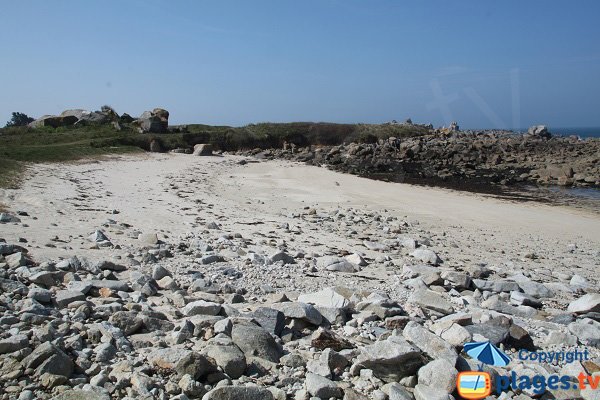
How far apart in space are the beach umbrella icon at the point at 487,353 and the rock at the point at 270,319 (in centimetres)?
175

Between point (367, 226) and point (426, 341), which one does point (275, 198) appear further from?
point (426, 341)

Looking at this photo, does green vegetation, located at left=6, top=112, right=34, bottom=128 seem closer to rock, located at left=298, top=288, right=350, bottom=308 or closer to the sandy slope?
the sandy slope

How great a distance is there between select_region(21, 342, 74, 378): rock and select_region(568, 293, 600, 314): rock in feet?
18.9

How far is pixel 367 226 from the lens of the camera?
1167cm

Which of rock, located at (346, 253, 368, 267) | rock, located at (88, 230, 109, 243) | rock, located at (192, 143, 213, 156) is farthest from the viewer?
rock, located at (192, 143, 213, 156)

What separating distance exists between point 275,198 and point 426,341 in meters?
12.3

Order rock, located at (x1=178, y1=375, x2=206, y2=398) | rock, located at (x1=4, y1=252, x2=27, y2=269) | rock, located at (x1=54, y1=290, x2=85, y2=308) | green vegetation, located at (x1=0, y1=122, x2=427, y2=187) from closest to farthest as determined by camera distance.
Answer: rock, located at (x1=178, y1=375, x2=206, y2=398) → rock, located at (x1=54, y1=290, x2=85, y2=308) → rock, located at (x1=4, y1=252, x2=27, y2=269) → green vegetation, located at (x1=0, y1=122, x2=427, y2=187)

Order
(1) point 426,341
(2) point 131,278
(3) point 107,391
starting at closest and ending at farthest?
(3) point 107,391
(1) point 426,341
(2) point 131,278

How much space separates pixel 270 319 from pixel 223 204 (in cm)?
953

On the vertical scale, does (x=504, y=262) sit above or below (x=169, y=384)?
below

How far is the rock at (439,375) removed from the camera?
358 centimetres

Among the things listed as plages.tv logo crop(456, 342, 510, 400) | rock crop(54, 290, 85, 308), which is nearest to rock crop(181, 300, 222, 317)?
rock crop(54, 290, 85, 308)

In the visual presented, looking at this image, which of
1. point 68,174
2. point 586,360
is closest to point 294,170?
point 68,174

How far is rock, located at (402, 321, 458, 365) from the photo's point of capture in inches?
154
